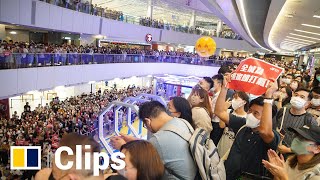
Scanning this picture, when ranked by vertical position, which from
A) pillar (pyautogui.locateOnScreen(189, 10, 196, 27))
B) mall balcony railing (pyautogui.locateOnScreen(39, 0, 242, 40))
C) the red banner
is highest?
pillar (pyautogui.locateOnScreen(189, 10, 196, 27))

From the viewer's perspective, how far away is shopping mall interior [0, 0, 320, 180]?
2.34 m

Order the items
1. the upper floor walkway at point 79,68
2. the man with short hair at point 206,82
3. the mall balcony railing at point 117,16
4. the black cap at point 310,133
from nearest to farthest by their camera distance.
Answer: the black cap at point 310,133 < the man with short hair at point 206,82 < the upper floor walkway at point 79,68 < the mall balcony railing at point 117,16

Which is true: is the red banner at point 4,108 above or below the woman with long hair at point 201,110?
below

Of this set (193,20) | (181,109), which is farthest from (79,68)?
(193,20)

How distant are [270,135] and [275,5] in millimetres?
→ 5122

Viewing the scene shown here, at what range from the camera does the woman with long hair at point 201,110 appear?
3488 mm

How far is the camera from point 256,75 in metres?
2.93

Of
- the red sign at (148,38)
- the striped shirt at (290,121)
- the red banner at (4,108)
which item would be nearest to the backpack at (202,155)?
the striped shirt at (290,121)

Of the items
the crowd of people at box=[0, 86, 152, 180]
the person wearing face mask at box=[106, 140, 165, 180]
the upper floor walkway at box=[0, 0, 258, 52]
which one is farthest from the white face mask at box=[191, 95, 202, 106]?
the upper floor walkway at box=[0, 0, 258, 52]

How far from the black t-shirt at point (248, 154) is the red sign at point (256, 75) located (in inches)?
19.0

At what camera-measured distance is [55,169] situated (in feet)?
6.67

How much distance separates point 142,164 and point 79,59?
49.0 ft

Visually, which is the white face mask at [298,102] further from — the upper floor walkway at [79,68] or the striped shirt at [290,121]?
the upper floor walkway at [79,68]

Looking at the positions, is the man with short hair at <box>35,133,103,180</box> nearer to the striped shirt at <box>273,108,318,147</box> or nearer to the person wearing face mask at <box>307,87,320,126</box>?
the striped shirt at <box>273,108,318,147</box>
